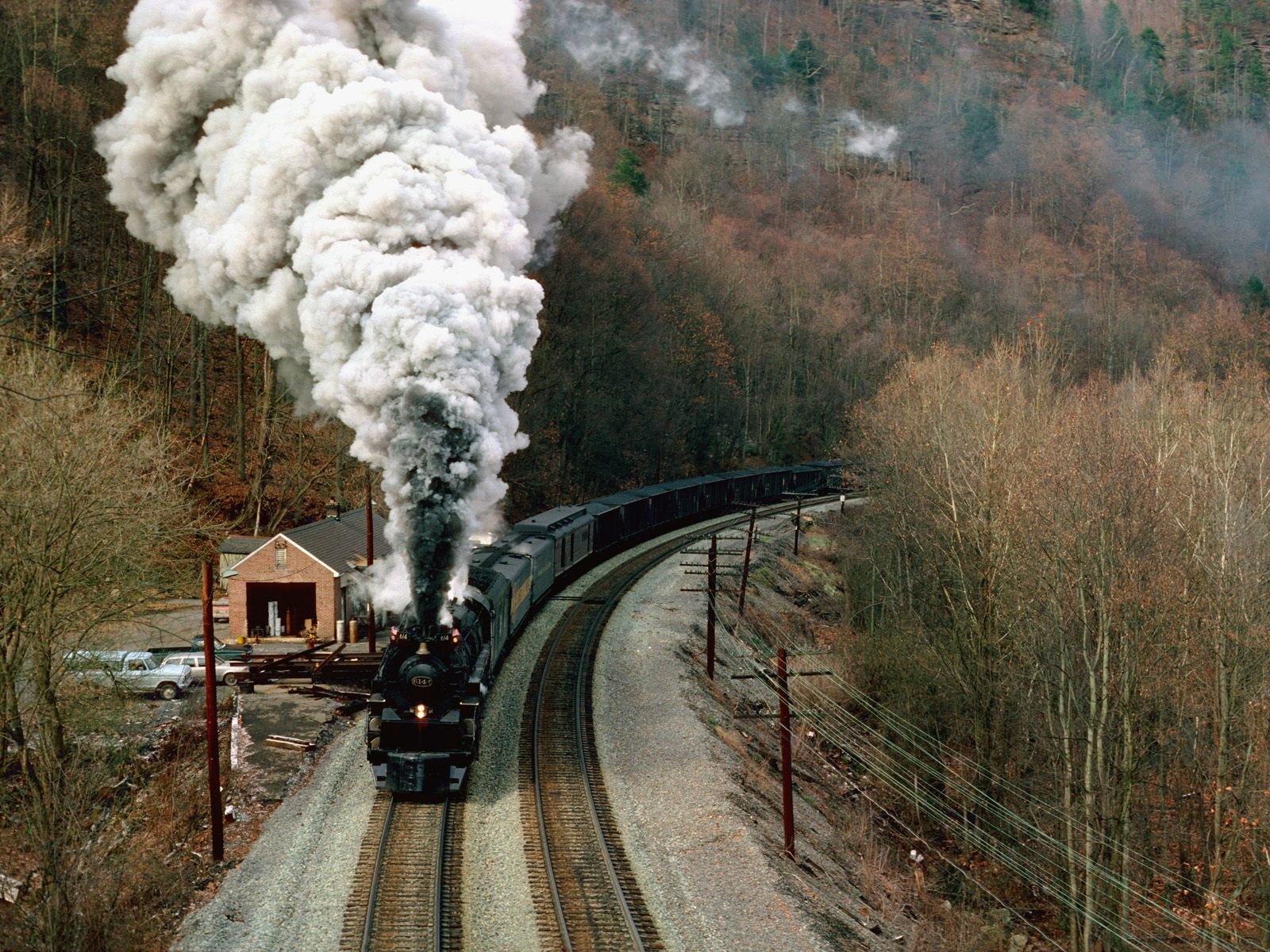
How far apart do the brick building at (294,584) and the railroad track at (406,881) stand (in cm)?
1284

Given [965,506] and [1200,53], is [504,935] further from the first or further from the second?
[1200,53]

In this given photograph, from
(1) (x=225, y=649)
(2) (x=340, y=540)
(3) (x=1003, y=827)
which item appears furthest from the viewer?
(2) (x=340, y=540)

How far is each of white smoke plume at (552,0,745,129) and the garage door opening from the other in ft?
303

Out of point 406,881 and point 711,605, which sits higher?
point 711,605

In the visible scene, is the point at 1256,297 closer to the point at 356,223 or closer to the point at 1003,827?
the point at 1003,827

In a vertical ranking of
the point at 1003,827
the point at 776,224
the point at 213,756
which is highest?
the point at 776,224

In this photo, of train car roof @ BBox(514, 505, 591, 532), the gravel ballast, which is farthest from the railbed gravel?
train car roof @ BBox(514, 505, 591, 532)

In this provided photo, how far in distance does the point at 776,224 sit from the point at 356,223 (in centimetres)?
8459


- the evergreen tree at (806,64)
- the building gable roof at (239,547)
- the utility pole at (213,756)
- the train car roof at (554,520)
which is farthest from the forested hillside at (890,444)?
the evergreen tree at (806,64)

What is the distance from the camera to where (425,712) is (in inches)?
655

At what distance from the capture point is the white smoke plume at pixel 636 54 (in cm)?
11506

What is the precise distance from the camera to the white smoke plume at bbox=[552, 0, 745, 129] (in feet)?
378

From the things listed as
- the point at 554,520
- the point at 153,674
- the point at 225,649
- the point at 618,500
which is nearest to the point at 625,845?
the point at 153,674

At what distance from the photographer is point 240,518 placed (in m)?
38.1
